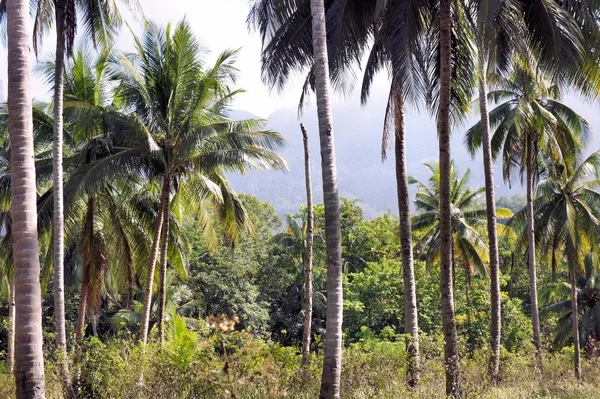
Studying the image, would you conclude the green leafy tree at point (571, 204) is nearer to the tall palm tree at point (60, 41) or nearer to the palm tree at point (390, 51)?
the palm tree at point (390, 51)

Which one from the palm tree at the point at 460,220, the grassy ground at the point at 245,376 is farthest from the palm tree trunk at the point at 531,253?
the grassy ground at the point at 245,376

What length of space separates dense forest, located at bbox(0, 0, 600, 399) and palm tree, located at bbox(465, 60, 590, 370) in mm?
96

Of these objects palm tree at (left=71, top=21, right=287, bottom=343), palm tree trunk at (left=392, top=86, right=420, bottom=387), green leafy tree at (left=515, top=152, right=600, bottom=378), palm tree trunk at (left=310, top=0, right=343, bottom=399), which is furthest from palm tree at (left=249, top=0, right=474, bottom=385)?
green leafy tree at (left=515, top=152, right=600, bottom=378)

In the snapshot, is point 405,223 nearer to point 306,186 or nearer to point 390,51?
point 390,51

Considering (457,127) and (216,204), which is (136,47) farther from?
(457,127)

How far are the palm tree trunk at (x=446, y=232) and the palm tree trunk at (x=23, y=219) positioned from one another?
5.52m

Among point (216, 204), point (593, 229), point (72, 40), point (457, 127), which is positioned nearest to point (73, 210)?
point (216, 204)

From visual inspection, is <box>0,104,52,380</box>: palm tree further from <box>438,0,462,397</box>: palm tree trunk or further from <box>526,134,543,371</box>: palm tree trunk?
<box>526,134,543,371</box>: palm tree trunk

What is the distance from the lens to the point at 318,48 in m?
8.24

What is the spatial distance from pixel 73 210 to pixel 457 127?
978cm

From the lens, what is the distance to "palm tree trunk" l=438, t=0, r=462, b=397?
886cm

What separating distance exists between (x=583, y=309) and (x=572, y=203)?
10725 millimetres

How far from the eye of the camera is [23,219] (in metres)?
6.18

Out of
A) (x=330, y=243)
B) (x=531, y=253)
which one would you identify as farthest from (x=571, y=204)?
(x=330, y=243)
